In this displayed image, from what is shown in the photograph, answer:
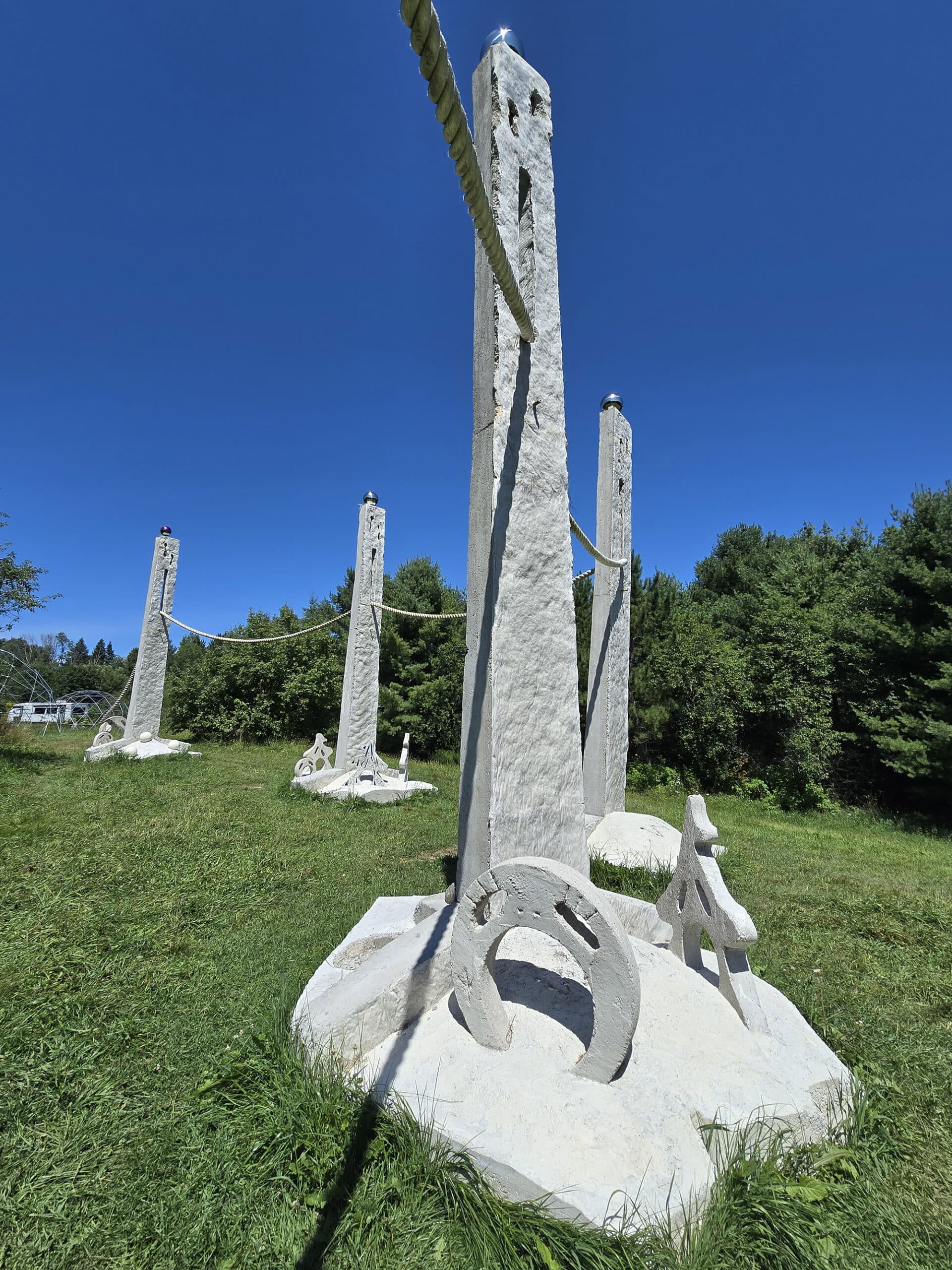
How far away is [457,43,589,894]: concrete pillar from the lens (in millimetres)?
2387

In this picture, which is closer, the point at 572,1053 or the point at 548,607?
the point at 572,1053

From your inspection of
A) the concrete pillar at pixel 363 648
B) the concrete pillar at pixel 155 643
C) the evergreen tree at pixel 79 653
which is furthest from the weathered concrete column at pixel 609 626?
the evergreen tree at pixel 79 653

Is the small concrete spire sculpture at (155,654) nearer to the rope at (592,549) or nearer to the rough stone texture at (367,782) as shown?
the rough stone texture at (367,782)

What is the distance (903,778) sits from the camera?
956 cm

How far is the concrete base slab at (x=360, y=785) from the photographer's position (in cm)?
662

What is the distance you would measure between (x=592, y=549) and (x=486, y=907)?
8.77 ft

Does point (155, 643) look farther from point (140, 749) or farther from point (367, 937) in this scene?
point (367, 937)

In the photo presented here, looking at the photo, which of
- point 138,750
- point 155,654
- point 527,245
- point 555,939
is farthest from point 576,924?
point 155,654

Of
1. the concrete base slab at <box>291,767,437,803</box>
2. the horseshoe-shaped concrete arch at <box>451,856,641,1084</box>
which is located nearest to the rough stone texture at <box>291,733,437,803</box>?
the concrete base slab at <box>291,767,437,803</box>

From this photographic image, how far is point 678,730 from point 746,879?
6.79 m

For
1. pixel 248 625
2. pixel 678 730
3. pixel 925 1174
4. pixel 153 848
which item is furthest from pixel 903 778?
pixel 248 625

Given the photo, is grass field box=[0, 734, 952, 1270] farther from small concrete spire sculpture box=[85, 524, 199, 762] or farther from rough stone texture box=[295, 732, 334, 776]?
small concrete spire sculpture box=[85, 524, 199, 762]

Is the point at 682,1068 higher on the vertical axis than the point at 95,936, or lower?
higher

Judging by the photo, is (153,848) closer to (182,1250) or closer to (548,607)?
(182,1250)
